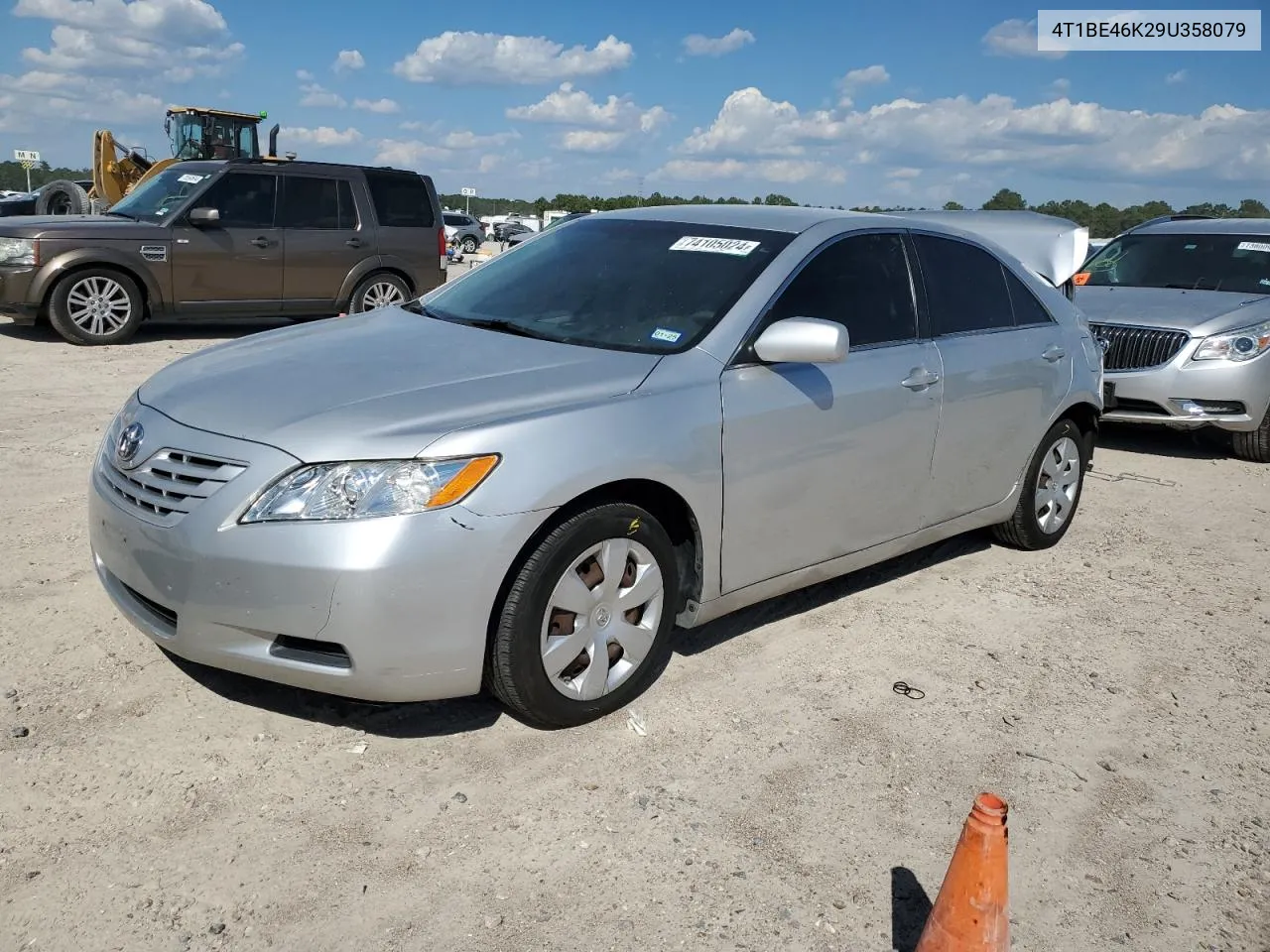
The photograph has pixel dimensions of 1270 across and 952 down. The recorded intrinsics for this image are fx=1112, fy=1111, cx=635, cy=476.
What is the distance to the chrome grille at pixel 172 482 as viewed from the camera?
3.12 m

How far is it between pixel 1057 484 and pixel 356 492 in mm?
3891

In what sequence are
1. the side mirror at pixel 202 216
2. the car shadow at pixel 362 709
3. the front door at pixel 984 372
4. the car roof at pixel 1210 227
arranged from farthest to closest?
1. the side mirror at pixel 202 216
2. the car roof at pixel 1210 227
3. the front door at pixel 984 372
4. the car shadow at pixel 362 709

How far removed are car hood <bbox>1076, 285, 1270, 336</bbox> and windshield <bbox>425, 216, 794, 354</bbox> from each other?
17.2ft

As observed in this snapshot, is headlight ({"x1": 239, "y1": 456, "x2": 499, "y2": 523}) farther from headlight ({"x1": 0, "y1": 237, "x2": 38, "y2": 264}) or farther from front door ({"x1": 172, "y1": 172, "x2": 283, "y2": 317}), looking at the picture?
front door ({"x1": 172, "y1": 172, "x2": 283, "y2": 317})

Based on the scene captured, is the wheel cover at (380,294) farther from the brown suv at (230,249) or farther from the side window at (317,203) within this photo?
the side window at (317,203)

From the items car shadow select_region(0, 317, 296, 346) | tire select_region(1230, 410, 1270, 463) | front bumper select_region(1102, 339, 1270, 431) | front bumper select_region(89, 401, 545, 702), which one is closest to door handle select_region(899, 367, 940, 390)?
front bumper select_region(89, 401, 545, 702)

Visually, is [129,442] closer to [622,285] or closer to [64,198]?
[622,285]

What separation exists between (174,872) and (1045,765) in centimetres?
256

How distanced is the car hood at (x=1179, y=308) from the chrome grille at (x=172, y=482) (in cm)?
726

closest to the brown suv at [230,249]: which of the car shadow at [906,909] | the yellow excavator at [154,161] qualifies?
the yellow excavator at [154,161]

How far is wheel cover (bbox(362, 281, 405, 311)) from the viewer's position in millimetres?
12175

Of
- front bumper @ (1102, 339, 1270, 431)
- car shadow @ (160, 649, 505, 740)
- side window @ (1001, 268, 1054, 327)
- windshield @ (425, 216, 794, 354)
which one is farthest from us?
front bumper @ (1102, 339, 1270, 431)

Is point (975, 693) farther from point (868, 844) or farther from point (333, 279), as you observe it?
point (333, 279)

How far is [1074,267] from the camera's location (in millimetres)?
6660
